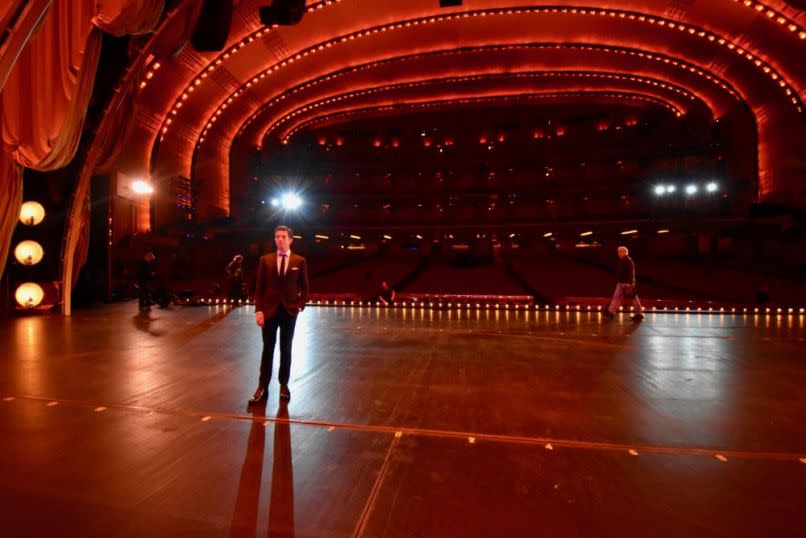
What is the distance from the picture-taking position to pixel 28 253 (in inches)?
357

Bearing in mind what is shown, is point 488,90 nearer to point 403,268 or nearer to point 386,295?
point 403,268

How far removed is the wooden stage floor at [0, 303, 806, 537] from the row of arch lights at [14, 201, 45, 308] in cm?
503

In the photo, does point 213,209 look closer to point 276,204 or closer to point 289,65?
point 276,204

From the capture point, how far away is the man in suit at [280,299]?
11.1ft

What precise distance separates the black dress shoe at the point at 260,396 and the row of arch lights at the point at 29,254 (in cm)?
938

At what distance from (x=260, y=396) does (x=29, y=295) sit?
31.3ft

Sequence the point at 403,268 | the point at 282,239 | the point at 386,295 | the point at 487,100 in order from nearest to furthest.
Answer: the point at 282,239, the point at 386,295, the point at 403,268, the point at 487,100

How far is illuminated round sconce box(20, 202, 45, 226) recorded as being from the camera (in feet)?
29.5

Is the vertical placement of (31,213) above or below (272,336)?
above

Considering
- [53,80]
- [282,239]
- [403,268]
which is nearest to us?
[282,239]

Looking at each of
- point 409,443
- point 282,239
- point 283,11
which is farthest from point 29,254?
point 409,443

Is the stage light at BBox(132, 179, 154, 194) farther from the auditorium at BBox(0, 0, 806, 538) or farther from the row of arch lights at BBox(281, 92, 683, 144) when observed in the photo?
the row of arch lights at BBox(281, 92, 683, 144)

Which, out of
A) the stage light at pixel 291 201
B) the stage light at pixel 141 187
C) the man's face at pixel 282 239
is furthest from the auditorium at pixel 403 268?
the stage light at pixel 291 201

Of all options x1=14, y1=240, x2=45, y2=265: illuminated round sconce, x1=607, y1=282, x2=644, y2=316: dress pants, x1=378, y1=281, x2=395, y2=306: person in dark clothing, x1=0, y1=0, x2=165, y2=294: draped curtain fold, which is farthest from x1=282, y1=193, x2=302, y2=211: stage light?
x1=607, y1=282, x2=644, y2=316: dress pants
